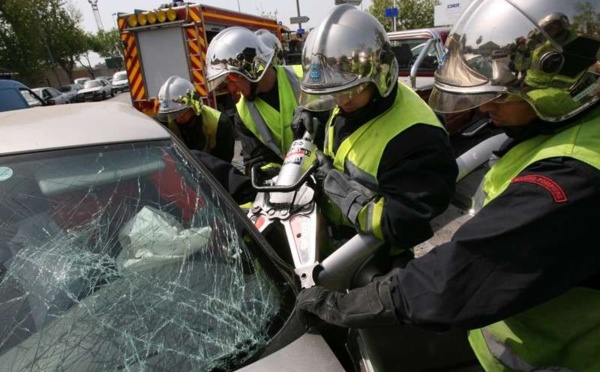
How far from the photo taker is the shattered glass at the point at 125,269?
1125 mm

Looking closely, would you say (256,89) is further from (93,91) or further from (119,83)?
(119,83)

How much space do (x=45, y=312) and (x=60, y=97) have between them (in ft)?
66.9

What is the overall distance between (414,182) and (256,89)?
1556 mm

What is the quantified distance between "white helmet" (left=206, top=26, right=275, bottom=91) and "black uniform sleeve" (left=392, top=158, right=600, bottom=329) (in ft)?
6.41

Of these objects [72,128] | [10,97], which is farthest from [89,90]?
[72,128]

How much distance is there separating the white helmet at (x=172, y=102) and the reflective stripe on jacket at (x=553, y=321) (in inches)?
98.2

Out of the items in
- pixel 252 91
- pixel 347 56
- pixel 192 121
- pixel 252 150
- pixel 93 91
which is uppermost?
pixel 347 56

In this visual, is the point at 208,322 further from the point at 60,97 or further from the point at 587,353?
the point at 60,97

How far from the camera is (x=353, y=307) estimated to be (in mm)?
1289

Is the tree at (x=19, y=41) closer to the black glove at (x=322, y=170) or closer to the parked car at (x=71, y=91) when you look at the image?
the parked car at (x=71, y=91)

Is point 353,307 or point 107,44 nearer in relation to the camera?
point 353,307

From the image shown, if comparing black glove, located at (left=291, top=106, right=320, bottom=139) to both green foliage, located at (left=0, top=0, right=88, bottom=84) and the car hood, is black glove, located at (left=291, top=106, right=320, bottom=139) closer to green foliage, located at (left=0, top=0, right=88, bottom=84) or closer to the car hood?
the car hood

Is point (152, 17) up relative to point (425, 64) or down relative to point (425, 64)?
up

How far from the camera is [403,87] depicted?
6.52ft
